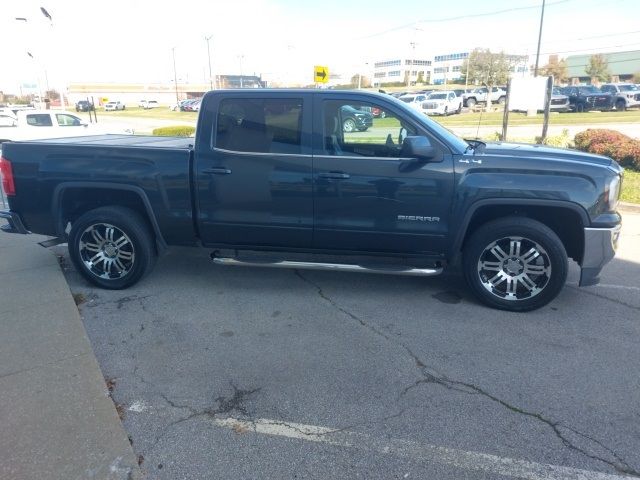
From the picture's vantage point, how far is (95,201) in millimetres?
5219

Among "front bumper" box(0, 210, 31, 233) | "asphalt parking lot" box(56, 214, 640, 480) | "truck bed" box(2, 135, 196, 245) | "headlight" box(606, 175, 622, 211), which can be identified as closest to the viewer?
"asphalt parking lot" box(56, 214, 640, 480)

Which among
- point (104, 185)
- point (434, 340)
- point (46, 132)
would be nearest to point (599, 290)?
point (434, 340)

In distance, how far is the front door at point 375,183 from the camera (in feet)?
14.5

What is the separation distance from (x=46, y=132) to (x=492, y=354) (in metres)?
19.0

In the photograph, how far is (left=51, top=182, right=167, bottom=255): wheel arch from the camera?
16.1ft

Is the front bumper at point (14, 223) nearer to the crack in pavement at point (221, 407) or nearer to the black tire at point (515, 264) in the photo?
the crack in pavement at point (221, 407)

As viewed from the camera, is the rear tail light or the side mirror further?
the rear tail light

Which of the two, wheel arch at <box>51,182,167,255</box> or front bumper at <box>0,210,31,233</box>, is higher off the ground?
wheel arch at <box>51,182,167,255</box>

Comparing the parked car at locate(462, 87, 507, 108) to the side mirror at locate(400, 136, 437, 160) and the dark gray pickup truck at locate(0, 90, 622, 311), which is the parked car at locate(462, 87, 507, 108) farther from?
the side mirror at locate(400, 136, 437, 160)

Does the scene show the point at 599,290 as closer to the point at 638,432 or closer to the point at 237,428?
the point at 638,432

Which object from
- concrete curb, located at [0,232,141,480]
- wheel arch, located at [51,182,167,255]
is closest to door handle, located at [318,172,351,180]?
wheel arch, located at [51,182,167,255]

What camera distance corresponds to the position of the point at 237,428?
297 centimetres

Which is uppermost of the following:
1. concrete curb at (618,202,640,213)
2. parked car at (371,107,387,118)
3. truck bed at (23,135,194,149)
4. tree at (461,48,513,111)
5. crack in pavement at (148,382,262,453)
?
tree at (461,48,513,111)

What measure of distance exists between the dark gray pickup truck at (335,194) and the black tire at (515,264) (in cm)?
1
